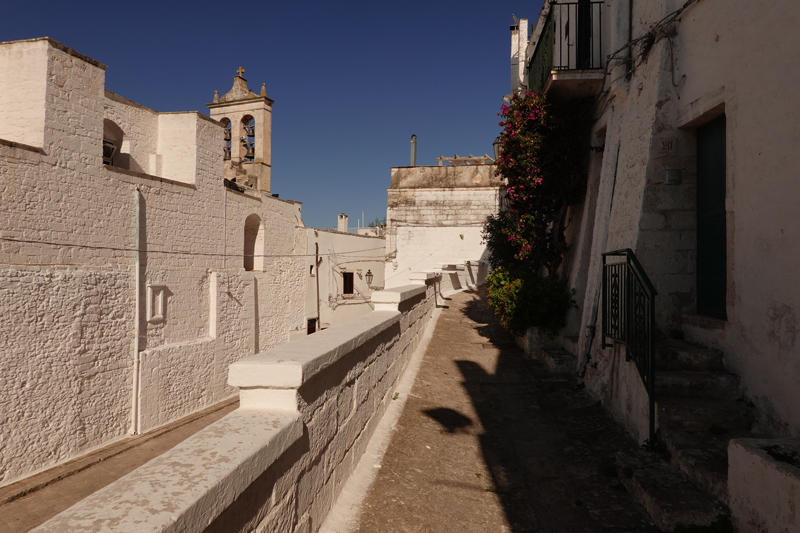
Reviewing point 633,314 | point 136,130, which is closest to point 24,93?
point 136,130

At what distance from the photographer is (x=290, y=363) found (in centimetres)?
238

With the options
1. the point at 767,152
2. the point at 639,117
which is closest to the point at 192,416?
the point at 639,117

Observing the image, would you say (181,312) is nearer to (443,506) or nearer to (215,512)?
(443,506)

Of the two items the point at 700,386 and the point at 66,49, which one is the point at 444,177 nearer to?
the point at 66,49

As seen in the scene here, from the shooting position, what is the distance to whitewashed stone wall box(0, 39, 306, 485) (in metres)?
10.3

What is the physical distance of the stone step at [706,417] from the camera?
3.57m

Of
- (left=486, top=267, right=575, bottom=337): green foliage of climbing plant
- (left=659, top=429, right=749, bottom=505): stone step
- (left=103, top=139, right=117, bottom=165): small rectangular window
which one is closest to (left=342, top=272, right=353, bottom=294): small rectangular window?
(left=103, top=139, right=117, bottom=165): small rectangular window

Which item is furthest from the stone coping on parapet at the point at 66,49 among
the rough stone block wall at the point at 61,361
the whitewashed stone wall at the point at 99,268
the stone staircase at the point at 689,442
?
the stone staircase at the point at 689,442

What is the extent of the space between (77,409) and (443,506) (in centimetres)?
1148

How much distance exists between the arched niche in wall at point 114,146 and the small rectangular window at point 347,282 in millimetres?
12998

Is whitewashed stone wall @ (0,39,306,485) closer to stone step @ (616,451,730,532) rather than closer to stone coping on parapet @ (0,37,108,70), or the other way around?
stone coping on parapet @ (0,37,108,70)

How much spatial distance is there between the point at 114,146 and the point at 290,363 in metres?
15.4

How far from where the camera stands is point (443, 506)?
338 cm

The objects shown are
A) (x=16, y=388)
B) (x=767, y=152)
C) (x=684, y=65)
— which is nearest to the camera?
(x=767, y=152)
